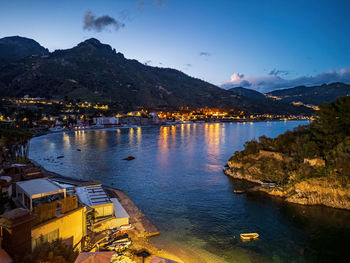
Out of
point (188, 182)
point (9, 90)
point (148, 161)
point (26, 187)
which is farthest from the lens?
point (9, 90)

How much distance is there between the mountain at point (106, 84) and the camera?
397ft

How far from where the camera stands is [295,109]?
176 m

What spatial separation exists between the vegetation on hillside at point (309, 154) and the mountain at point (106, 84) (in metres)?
96.8

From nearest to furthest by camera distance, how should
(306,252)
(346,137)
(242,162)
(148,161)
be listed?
(306,252), (346,137), (242,162), (148,161)

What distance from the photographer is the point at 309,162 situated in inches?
734

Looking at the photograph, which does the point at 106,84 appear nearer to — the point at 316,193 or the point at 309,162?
the point at 309,162

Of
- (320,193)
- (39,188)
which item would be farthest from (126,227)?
(320,193)

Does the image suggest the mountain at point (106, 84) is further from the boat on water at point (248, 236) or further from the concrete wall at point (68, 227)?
the concrete wall at point (68, 227)

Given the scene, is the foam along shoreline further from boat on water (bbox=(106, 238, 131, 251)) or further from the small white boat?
boat on water (bbox=(106, 238, 131, 251))

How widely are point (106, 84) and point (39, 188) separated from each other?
141 meters

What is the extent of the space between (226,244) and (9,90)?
480ft

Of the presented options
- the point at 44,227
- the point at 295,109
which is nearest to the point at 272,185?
the point at 44,227

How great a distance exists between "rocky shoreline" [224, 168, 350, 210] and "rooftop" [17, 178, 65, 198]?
15.2m

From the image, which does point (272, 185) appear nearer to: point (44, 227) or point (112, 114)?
point (44, 227)
